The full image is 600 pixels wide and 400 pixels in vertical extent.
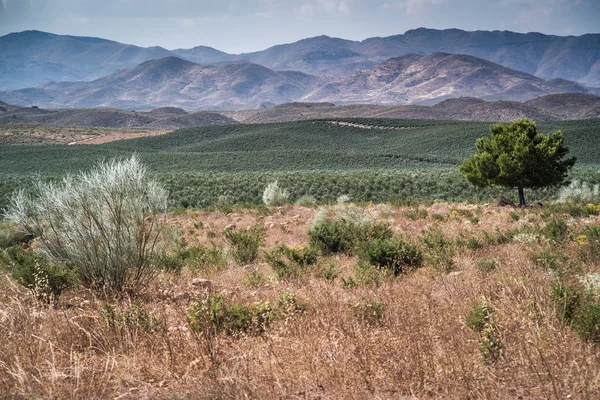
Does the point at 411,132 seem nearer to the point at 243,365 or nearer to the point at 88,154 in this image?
the point at 88,154

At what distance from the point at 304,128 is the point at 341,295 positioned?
81.7m

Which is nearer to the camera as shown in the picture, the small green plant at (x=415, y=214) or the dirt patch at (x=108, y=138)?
the small green plant at (x=415, y=214)

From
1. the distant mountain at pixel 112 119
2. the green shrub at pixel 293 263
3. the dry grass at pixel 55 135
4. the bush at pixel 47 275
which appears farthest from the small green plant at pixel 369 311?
the distant mountain at pixel 112 119

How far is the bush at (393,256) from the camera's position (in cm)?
725

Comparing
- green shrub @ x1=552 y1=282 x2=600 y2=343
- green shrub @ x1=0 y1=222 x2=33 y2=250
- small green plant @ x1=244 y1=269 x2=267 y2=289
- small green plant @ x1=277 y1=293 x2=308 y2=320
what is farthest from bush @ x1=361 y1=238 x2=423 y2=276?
green shrub @ x1=0 y1=222 x2=33 y2=250

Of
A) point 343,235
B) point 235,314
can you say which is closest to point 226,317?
point 235,314

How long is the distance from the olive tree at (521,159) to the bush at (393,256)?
10.2 meters

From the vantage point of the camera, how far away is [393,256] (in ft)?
24.1

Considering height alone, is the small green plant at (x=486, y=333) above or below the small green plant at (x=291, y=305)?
above

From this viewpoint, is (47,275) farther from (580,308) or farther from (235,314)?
(580,308)

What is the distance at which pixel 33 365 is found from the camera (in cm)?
367

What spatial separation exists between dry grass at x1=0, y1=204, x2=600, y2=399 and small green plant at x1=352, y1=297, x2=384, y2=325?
93 millimetres

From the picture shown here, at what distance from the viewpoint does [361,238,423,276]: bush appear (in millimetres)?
7254

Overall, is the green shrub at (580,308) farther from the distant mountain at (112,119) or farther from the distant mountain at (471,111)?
the distant mountain at (112,119)
